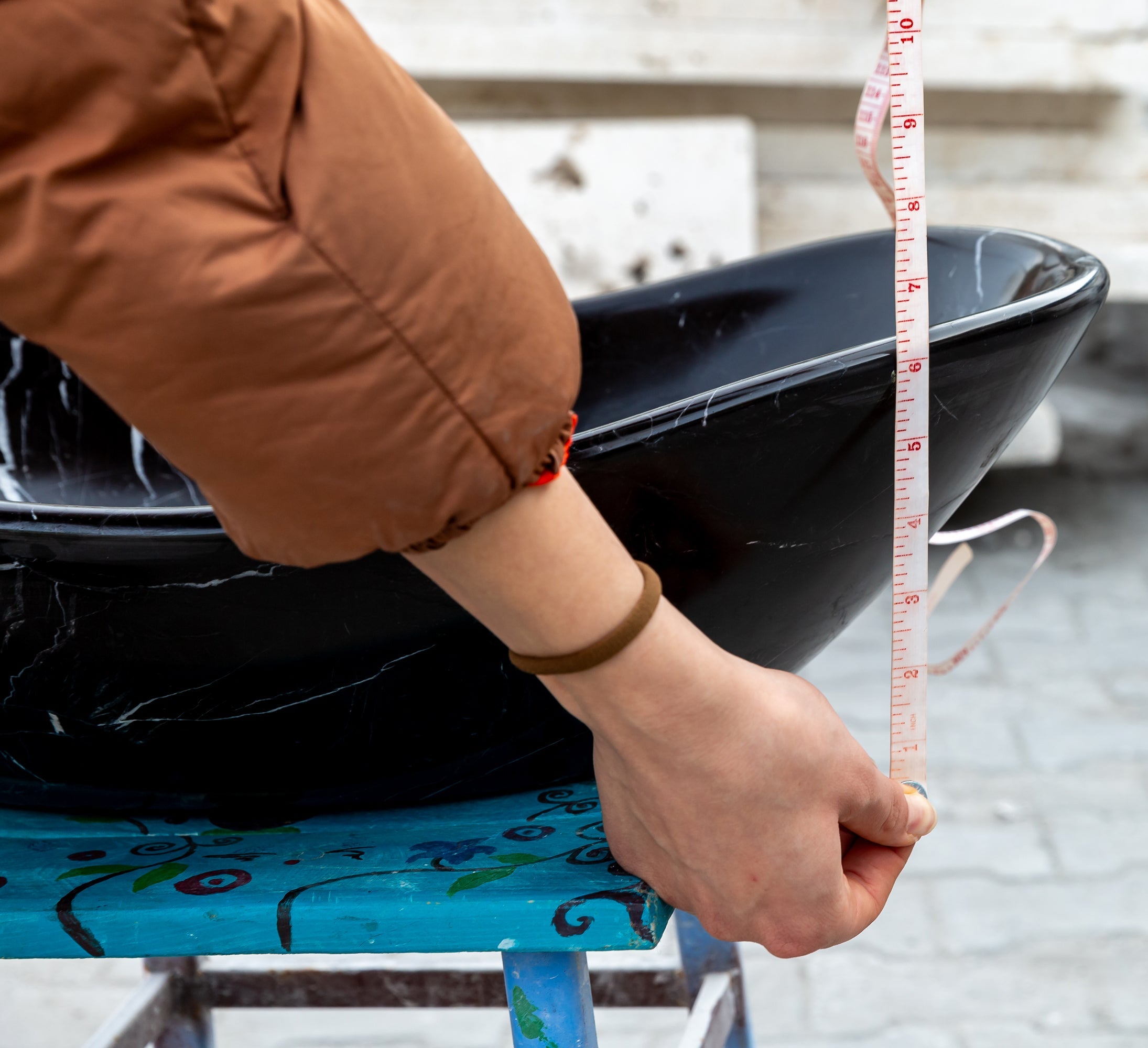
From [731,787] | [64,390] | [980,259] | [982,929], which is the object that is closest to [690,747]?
[731,787]

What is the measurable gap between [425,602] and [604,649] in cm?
11

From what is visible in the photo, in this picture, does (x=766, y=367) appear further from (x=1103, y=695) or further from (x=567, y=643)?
(x=1103, y=695)

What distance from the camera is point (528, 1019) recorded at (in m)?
0.50

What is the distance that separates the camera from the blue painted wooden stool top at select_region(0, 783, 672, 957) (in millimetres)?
462

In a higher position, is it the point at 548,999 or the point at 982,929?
the point at 548,999

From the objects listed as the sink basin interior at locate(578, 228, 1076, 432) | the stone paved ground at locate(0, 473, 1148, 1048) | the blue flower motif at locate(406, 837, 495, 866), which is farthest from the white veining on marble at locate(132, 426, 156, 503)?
the stone paved ground at locate(0, 473, 1148, 1048)

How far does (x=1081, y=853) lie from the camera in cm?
139

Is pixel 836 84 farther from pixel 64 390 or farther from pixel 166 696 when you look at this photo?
pixel 166 696

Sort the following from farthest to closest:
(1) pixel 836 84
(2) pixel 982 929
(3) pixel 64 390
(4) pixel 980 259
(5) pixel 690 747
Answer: (1) pixel 836 84 < (2) pixel 982 929 < (3) pixel 64 390 < (4) pixel 980 259 < (5) pixel 690 747

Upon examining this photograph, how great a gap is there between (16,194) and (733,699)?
27 cm

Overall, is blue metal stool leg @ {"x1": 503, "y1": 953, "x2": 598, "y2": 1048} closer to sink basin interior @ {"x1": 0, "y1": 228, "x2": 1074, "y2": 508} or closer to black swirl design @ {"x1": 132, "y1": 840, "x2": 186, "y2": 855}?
black swirl design @ {"x1": 132, "y1": 840, "x2": 186, "y2": 855}

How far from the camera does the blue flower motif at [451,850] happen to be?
502 mm

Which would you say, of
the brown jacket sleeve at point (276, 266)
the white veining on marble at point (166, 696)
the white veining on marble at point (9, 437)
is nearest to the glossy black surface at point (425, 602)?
the white veining on marble at point (166, 696)

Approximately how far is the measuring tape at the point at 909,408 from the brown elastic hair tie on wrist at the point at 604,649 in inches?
5.8
